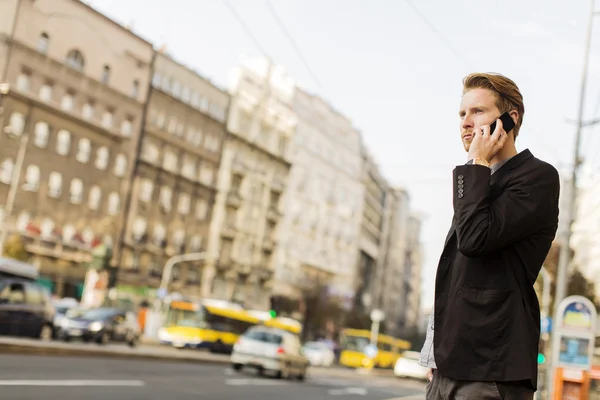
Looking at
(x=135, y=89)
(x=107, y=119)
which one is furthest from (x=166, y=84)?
(x=107, y=119)

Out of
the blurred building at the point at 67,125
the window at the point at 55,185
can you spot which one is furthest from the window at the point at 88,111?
the window at the point at 55,185

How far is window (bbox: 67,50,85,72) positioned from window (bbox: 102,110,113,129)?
12.6 feet

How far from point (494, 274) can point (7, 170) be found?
4893 cm

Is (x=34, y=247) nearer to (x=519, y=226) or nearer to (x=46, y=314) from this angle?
(x=46, y=314)

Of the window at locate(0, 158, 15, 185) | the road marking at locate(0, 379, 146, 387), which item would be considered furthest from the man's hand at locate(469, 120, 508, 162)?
the window at locate(0, 158, 15, 185)

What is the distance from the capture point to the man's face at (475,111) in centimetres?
287

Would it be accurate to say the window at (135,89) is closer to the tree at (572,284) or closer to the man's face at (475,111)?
the tree at (572,284)

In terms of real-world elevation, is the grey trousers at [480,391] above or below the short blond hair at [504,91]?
below

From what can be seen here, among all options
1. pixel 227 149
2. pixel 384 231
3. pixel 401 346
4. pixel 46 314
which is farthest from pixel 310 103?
pixel 46 314

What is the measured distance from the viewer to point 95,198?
186 feet

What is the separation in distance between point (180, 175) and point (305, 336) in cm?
2234

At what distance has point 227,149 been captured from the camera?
74312mm

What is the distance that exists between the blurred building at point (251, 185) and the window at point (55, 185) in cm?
1972

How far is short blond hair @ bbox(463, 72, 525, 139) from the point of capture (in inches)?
113
